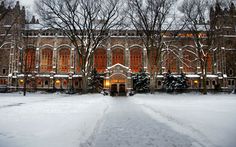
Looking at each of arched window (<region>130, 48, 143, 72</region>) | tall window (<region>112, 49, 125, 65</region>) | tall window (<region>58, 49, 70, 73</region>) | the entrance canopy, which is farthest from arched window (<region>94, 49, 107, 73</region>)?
tall window (<region>58, 49, 70, 73</region>)

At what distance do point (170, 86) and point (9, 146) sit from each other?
41.2 m

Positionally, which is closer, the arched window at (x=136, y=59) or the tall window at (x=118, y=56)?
the arched window at (x=136, y=59)

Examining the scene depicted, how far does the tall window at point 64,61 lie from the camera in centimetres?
5503

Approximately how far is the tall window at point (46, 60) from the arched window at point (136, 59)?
767 inches

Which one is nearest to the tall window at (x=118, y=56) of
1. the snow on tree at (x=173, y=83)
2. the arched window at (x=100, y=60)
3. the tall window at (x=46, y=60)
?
the arched window at (x=100, y=60)

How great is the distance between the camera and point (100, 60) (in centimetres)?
5544

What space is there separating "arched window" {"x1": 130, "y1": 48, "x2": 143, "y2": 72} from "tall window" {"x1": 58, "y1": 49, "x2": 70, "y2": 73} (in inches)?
600

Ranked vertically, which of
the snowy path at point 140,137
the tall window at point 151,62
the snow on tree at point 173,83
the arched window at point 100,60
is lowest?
the snowy path at point 140,137

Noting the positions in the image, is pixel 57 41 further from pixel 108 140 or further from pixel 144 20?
pixel 108 140

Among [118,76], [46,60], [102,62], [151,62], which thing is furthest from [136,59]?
[151,62]

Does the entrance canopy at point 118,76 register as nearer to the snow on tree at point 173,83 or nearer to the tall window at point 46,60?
the snow on tree at point 173,83

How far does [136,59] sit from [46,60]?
21649mm

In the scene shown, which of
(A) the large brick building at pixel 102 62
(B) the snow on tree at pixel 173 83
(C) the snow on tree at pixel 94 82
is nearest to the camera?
(B) the snow on tree at pixel 173 83

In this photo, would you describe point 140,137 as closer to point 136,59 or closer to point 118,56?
point 136,59
